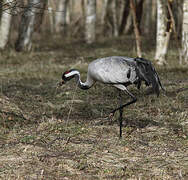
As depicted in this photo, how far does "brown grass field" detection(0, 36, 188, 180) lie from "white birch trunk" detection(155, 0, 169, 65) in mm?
889

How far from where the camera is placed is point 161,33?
13625mm

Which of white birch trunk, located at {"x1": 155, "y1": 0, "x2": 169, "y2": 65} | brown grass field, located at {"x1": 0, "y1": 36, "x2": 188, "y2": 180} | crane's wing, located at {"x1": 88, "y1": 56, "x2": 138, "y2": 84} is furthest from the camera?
white birch trunk, located at {"x1": 155, "y1": 0, "x2": 169, "y2": 65}

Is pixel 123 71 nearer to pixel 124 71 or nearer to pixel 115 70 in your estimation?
pixel 124 71

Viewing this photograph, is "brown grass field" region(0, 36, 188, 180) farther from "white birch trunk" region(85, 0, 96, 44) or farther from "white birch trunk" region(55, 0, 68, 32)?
"white birch trunk" region(55, 0, 68, 32)

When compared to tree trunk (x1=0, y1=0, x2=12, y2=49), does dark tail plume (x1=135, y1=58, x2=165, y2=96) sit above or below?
above

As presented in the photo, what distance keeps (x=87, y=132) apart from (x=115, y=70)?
3.70ft

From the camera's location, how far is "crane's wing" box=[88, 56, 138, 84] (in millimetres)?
7039

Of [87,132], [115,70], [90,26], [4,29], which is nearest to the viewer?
[115,70]

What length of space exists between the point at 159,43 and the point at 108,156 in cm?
793

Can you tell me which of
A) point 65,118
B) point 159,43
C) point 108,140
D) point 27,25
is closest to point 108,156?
point 108,140

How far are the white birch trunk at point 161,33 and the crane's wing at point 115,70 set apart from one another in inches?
258

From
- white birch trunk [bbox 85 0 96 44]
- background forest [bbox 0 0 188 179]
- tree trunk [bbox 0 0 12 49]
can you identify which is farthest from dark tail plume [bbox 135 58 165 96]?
white birch trunk [bbox 85 0 96 44]

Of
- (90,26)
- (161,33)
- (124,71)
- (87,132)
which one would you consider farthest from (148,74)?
(90,26)

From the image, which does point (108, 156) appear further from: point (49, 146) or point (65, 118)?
point (65, 118)
